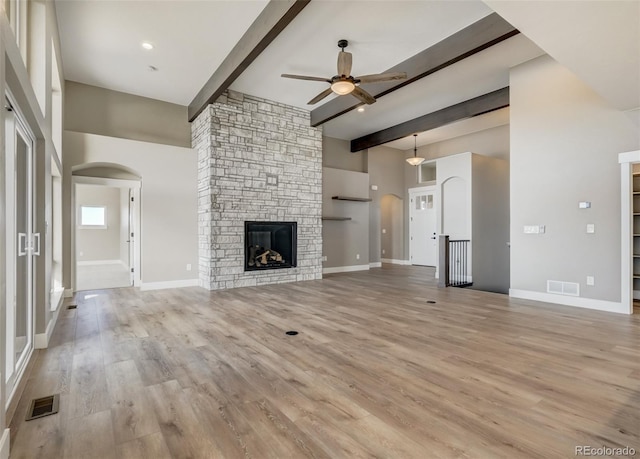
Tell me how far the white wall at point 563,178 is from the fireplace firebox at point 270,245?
4.21m

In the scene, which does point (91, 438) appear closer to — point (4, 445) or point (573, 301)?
point (4, 445)

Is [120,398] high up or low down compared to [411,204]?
down

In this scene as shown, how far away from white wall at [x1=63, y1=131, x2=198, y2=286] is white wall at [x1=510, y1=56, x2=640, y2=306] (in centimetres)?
598

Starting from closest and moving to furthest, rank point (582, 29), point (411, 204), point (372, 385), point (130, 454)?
point (130, 454) < point (372, 385) < point (582, 29) < point (411, 204)

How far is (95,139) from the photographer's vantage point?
5.71 meters

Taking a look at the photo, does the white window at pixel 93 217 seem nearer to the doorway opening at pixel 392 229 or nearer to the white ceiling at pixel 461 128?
the doorway opening at pixel 392 229

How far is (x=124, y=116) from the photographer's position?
625 centimetres

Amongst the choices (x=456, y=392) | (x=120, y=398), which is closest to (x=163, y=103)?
(x=120, y=398)

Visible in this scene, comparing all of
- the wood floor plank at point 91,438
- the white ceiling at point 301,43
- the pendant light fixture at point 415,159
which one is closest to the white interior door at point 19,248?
the wood floor plank at point 91,438

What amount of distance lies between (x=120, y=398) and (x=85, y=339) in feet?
5.32

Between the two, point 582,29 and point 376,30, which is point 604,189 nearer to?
point 582,29

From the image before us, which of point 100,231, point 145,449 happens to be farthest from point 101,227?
point 145,449

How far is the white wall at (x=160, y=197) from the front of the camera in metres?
5.72

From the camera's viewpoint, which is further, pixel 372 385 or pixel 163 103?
pixel 163 103
